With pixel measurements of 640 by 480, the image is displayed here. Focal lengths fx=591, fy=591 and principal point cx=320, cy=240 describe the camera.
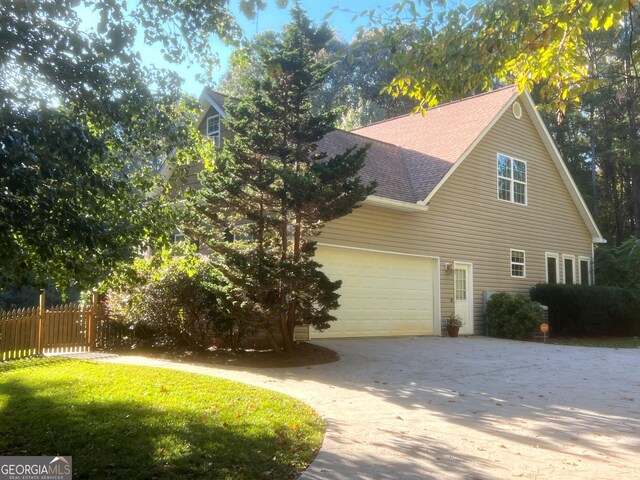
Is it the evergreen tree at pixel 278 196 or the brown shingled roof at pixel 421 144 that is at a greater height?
the brown shingled roof at pixel 421 144

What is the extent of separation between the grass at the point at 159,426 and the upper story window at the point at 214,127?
8922 mm

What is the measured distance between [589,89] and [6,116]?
6.05 m

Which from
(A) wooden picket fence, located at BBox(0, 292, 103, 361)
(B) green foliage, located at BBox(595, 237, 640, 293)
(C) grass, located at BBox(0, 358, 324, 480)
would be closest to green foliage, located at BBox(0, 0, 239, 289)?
(C) grass, located at BBox(0, 358, 324, 480)

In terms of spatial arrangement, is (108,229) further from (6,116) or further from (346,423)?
(346,423)

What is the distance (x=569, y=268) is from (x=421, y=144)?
311 inches

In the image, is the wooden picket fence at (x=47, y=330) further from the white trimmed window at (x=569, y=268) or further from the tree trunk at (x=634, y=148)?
the tree trunk at (x=634, y=148)

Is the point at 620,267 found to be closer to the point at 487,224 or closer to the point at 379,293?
the point at 487,224

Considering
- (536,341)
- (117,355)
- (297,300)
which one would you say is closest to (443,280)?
(536,341)

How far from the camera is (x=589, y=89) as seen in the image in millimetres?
6695

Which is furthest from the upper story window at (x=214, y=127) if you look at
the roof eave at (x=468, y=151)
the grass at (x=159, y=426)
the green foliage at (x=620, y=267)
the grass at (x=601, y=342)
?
the green foliage at (x=620, y=267)

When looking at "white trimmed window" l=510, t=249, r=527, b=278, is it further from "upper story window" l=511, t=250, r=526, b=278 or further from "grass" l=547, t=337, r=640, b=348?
"grass" l=547, t=337, r=640, b=348

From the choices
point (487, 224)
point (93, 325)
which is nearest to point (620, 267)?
point (487, 224)

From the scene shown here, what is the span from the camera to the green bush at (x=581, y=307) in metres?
18.5

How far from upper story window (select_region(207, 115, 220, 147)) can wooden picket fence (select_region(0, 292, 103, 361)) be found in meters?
5.65
